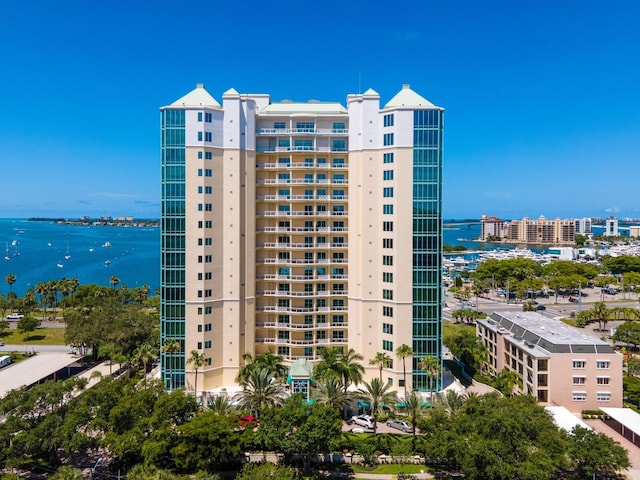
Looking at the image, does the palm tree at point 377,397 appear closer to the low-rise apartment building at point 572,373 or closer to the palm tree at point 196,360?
the palm tree at point 196,360

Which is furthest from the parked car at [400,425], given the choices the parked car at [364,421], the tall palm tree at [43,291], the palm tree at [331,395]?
the tall palm tree at [43,291]

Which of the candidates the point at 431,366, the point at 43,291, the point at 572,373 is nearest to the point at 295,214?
the point at 431,366

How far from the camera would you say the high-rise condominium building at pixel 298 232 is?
48344 mm

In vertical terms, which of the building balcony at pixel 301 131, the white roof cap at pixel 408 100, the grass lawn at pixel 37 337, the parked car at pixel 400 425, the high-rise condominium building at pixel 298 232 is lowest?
the grass lawn at pixel 37 337

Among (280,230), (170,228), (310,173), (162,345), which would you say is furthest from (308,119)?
(162,345)

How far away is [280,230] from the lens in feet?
171

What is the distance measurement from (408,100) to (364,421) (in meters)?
36.6

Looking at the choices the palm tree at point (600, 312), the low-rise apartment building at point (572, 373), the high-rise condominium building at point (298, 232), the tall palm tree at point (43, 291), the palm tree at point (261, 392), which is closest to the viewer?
the palm tree at point (261, 392)

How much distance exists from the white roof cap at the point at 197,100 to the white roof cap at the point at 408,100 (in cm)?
2097

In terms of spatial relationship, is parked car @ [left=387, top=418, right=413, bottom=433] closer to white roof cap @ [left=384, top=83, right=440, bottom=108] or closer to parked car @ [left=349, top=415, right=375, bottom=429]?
parked car @ [left=349, top=415, right=375, bottom=429]

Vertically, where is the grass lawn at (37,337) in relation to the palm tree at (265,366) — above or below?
below

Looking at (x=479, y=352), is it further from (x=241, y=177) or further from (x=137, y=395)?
(x=137, y=395)

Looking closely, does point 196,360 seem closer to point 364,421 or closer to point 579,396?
point 364,421

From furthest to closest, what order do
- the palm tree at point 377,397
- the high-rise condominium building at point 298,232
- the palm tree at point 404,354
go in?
the high-rise condominium building at point 298,232 < the palm tree at point 404,354 < the palm tree at point 377,397
